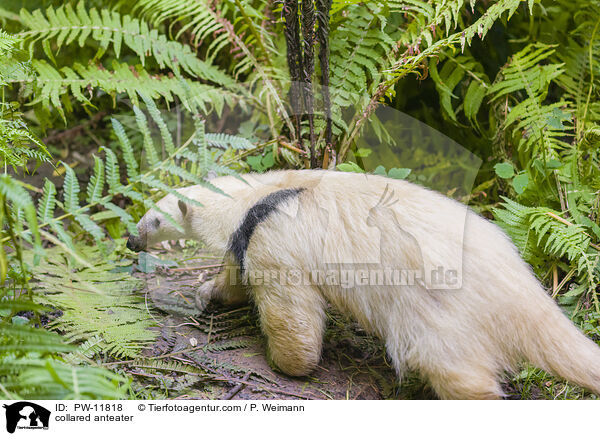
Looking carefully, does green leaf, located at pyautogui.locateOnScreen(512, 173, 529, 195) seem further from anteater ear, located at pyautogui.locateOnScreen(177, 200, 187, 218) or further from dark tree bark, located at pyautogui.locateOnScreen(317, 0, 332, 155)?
anteater ear, located at pyautogui.locateOnScreen(177, 200, 187, 218)

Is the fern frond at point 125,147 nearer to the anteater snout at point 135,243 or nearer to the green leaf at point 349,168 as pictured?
the anteater snout at point 135,243

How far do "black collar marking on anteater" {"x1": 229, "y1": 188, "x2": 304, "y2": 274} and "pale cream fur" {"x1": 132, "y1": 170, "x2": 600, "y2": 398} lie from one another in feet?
0.23

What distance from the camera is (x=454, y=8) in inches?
217

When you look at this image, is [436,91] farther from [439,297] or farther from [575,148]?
[439,297]

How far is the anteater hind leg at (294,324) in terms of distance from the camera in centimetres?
436

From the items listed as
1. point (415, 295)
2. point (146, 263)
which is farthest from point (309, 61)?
point (415, 295)

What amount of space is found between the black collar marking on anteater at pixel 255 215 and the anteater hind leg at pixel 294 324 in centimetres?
38

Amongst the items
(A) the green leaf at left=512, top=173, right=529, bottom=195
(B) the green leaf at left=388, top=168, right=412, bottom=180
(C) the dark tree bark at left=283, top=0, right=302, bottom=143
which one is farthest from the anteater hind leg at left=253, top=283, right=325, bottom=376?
(A) the green leaf at left=512, top=173, right=529, bottom=195

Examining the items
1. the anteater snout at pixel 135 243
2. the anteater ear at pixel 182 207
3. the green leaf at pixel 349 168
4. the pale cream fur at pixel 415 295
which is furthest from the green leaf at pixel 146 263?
the green leaf at pixel 349 168

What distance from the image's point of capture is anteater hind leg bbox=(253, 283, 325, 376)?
4.36 metres

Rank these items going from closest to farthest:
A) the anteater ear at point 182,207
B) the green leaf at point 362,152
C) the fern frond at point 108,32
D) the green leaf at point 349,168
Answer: the anteater ear at point 182,207 → the green leaf at point 349,168 → the green leaf at point 362,152 → the fern frond at point 108,32

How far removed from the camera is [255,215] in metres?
4.46

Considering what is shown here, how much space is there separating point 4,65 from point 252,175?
257 centimetres
